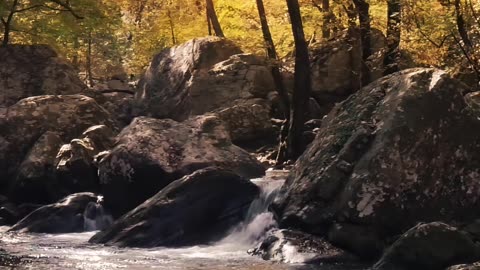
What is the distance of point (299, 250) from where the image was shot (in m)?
11.2

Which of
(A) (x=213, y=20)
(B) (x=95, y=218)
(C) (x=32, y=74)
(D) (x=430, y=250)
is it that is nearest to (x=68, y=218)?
(B) (x=95, y=218)

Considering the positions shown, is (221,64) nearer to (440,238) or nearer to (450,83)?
(450,83)

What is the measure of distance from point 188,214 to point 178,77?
46.1 ft

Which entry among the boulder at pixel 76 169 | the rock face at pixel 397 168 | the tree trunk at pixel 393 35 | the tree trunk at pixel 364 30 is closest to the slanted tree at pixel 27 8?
the boulder at pixel 76 169

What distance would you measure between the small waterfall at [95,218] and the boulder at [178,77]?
9520mm

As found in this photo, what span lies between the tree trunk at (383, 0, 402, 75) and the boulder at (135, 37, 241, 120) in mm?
8424

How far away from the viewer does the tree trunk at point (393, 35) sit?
19.0 metres

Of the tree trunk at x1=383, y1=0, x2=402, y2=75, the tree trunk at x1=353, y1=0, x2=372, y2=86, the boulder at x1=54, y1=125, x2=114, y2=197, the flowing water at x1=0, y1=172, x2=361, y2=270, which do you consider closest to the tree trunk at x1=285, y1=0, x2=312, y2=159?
the tree trunk at x1=353, y1=0, x2=372, y2=86

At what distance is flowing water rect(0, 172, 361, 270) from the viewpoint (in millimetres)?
10987

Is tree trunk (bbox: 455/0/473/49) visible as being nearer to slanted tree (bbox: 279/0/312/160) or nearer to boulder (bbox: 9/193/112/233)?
slanted tree (bbox: 279/0/312/160)

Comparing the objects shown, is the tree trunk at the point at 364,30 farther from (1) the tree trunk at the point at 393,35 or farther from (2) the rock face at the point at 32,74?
(2) the rock face at the point at 32,74

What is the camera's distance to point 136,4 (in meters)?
46.0

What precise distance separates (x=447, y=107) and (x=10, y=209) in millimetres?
11669

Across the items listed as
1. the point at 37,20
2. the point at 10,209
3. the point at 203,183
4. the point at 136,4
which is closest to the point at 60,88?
the point at 37,20
